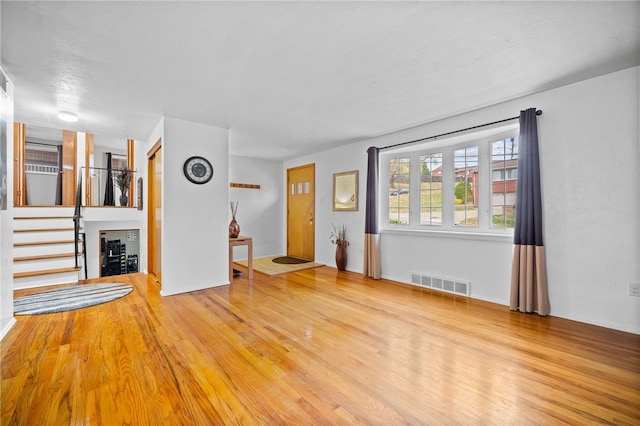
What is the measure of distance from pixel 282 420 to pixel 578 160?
3.51 m

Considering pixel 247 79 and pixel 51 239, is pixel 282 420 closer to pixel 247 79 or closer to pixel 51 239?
pixel 247 79

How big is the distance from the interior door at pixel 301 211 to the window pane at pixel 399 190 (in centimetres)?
199

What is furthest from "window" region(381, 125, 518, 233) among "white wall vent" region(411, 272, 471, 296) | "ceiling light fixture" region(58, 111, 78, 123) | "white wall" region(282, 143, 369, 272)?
"ceiling light fixture" region(58, 111, 78, 123)

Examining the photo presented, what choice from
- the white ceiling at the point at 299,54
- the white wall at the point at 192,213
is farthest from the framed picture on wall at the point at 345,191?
the white wall at the point at 192,213

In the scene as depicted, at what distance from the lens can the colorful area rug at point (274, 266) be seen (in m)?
5.03

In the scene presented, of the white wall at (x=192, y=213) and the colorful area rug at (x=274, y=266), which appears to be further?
the colorful area rug at (x=274, y=266)

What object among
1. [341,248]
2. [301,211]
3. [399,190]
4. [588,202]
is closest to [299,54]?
[399,190]

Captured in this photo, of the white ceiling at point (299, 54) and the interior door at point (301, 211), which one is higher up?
the white ceiling at point (299, 54)

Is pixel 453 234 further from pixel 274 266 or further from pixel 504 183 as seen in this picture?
pixel 274 266

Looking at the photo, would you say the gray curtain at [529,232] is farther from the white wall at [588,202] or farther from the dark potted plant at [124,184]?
the dark potted plant at [124,184]

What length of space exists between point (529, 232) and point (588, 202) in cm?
56

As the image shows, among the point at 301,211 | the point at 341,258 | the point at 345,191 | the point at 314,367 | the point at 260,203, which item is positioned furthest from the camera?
the point at 260,203

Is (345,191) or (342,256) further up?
(345,191)

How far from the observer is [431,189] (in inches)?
163
